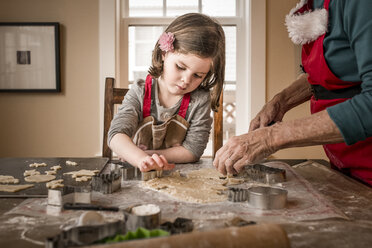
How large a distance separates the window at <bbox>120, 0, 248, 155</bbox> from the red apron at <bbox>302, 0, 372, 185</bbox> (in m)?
1.52

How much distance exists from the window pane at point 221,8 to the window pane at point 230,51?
130mm

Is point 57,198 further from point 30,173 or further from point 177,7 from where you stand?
point 177,7

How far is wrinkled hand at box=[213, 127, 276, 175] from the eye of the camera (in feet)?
2.89

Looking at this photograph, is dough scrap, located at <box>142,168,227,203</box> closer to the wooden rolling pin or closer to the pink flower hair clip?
the wooden rolling pin

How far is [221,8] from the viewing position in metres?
2.63

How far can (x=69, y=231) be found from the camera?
493 mm

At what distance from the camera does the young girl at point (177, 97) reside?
1.32m

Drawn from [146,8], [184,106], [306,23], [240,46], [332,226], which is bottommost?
[332,226]

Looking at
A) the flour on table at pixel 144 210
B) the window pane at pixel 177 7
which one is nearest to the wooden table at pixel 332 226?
the flour on table at pixel 144 210

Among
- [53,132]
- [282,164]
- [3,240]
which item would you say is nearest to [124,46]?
[53,132]

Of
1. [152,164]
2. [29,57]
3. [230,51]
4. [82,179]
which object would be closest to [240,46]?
[230,51]

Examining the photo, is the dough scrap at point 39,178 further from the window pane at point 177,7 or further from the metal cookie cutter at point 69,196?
the window pane at point 177,7

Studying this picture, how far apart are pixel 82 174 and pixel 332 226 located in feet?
2.53

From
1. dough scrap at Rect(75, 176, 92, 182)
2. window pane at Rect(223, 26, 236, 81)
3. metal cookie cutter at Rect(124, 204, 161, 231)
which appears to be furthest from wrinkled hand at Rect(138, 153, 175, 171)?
window pane at Rect(223, 26, 236, 81)
